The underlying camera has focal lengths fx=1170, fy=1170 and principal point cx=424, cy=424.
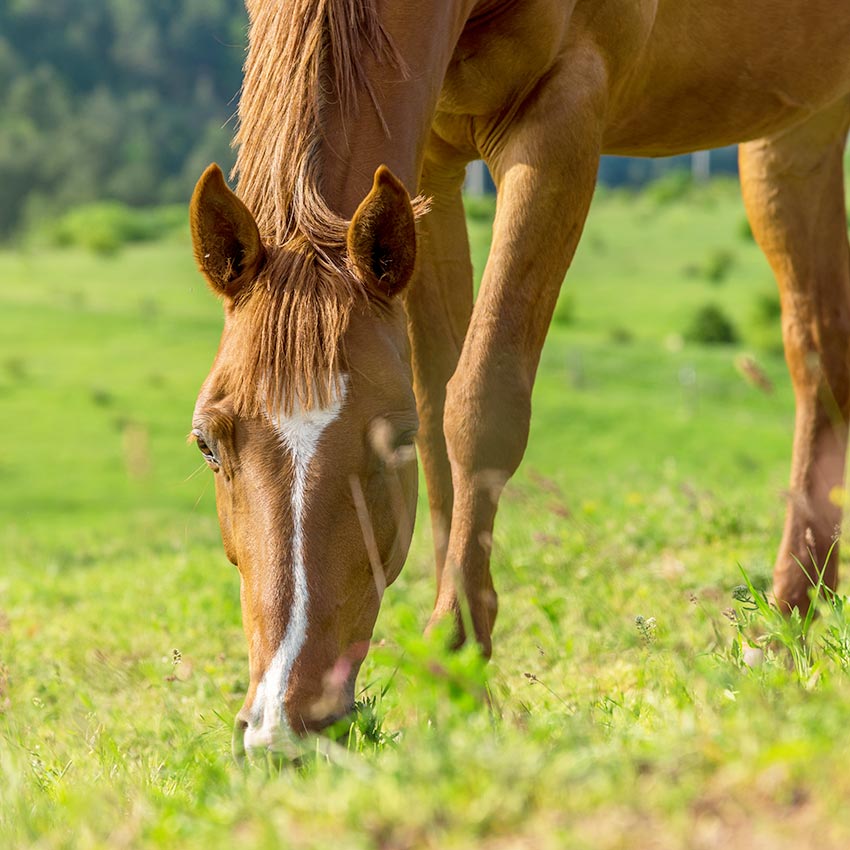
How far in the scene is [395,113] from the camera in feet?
10.6

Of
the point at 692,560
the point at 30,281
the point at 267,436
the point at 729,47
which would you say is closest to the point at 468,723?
the point at 267,436

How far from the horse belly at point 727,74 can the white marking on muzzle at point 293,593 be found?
1754 mm

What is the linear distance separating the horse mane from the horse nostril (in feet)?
2.33

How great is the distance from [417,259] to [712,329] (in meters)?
22.2

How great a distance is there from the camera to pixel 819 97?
4.55 meters

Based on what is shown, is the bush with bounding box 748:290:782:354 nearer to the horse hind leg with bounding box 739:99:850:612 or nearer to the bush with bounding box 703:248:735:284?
the bush with bounding box 703:248:735:284

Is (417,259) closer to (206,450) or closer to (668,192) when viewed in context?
(206,450)

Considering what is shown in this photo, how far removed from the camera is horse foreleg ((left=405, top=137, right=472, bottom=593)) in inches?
167

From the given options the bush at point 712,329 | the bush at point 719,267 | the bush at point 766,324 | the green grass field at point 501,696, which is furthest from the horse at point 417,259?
the bush at point 719,267

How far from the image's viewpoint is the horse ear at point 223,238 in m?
2.83

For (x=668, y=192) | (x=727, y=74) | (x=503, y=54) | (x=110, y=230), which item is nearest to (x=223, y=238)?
(x=503, y=54)

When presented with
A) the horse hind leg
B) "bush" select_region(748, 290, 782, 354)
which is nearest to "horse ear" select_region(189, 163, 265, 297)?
the horse hind leg

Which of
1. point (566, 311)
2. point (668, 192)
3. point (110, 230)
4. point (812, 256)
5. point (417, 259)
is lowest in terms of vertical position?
point (417, 259)

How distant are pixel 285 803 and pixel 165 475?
16.9 m
